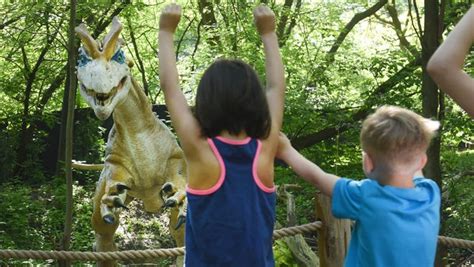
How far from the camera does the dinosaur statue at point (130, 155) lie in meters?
3.87

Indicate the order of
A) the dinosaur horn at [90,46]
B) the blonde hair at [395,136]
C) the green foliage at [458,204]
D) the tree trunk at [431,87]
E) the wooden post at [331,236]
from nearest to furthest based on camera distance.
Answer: the blonde hair at [395,136]
the dinosaur horn at [90,46]
the wooden post at [331,236]
the tree trunk at [431,87]
the green foliage at [458,204]

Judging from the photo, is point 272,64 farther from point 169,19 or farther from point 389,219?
point 389,219

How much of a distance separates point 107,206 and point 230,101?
5.83 feet

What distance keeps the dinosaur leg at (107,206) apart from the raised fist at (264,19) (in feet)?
5.13

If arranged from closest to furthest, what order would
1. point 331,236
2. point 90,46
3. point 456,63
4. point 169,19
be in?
1. point 456,63
2. point 169,19
3. point 90,46
4. point 331,236

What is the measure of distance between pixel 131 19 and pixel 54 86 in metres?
1.58

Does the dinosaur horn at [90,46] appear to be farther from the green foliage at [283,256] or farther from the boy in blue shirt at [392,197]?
the green foliage at [283,256]

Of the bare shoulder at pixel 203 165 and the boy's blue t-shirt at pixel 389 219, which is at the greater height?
the bare shoulder at pixel 203 165

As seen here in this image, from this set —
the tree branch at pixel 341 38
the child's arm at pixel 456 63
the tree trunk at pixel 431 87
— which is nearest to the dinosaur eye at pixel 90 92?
the child's arm at pixel 456 63

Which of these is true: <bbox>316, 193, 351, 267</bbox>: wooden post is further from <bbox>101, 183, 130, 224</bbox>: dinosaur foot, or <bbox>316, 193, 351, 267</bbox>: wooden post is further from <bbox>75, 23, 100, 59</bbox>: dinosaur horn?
<bbox>75, 23, 100, 59</bbox>: dinosaur horn

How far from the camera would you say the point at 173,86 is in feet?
8.01

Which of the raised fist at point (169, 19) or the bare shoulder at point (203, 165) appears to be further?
the raised fist at point (169, 19)

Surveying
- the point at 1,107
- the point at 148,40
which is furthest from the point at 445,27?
the point at 1,107

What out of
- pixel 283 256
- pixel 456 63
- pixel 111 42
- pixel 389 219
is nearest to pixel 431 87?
pixel 283 256
